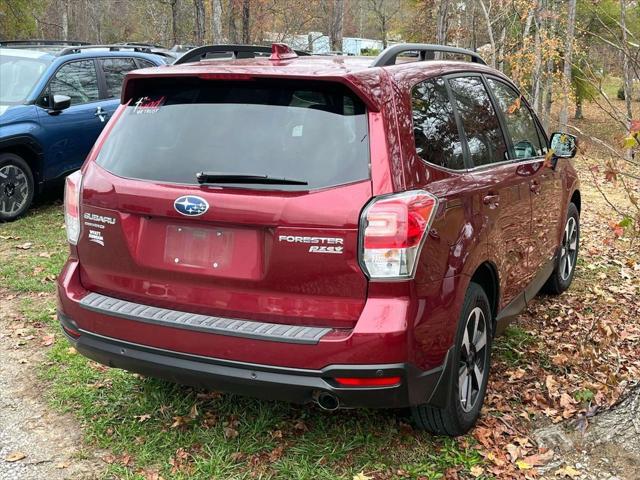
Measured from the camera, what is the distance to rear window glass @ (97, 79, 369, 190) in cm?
278

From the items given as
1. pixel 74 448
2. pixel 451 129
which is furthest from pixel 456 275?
pixel 74 448

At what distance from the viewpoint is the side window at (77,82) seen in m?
8.30

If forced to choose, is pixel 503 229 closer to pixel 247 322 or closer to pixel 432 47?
A: pixel 432 47

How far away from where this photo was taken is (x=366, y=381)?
2703mm

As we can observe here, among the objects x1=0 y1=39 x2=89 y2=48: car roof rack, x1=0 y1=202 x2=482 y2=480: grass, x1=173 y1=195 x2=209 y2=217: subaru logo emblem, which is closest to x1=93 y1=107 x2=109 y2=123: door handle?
x1=0 y1=39 x2=89 y2=48: car roof rack

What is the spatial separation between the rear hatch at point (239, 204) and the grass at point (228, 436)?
0.84 m

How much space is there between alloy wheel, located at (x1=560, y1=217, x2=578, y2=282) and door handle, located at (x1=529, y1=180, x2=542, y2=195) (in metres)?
1.28

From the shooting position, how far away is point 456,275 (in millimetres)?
3004

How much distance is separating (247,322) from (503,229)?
1.69 metres

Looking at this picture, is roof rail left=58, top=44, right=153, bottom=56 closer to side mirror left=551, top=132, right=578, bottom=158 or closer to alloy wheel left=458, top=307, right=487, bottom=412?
side mirror left=551, top=132, right=578, bottom=158

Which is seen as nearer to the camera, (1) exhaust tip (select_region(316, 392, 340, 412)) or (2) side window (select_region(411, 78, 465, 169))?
(1) exhaust tip (select_region(316, 392, 340, 412))

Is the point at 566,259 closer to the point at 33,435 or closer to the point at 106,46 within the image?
the point at 33,435

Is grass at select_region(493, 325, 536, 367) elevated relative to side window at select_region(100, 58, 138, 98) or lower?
lower

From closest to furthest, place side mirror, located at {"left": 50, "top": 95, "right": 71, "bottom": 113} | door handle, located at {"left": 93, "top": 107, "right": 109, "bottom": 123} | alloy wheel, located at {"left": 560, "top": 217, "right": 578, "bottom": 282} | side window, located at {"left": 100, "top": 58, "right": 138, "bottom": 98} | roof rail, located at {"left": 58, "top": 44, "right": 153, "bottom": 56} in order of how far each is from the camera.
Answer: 1. alloy wheel, located at {"left": 560, "top": 217, "right": 578, "bottom": 282}
2. side mirror, located at {"left": 50, "top": 95, "right": 71, "bottom": 113}
3. roof rail, located at {"left": 58, "top": 44, "right": 153, "bottom": 56}
4. door handle, located at {"left": 93, "top": 107, "right": 109, "bottom": 123}
5. side window, located at {"left": 100, "top": 58, "right": 138, "bottom": 98}
